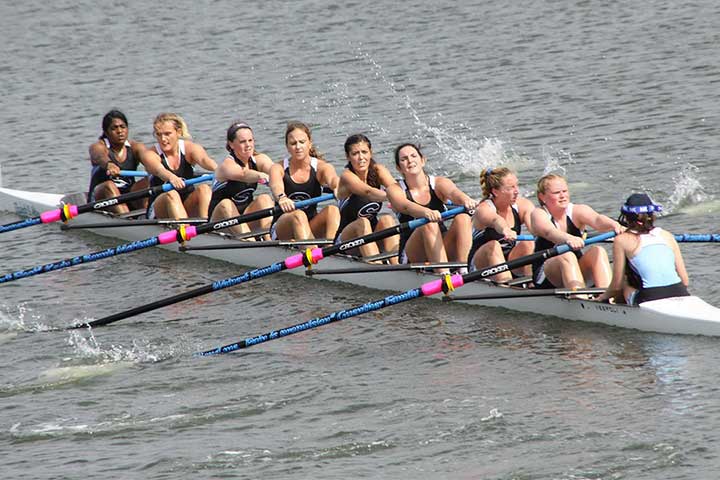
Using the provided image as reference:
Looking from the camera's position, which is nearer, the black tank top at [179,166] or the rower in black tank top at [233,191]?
the rower in black tank top at [233,191]

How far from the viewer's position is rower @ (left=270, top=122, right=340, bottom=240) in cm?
1472

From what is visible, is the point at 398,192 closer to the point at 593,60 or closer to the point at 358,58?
the point at 593,60

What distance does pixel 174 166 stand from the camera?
16.5 m

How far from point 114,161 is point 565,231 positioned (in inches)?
265

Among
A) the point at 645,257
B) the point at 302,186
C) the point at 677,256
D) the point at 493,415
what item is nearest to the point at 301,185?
the point at 302,186

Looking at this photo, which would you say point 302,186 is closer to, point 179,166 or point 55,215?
point 179,166

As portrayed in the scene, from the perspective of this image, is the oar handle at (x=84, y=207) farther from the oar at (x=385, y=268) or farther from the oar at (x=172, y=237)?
the oar at (x=385, y=268)

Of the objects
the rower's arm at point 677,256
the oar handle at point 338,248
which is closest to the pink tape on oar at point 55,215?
the oar handle at point 338,248

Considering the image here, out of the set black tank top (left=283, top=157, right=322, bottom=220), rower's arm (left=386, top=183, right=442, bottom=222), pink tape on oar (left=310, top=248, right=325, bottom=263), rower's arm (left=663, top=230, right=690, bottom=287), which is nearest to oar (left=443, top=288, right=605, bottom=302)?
rower's arm (left=663, top=230, right=690, bottom=287)

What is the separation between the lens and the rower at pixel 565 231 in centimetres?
1218

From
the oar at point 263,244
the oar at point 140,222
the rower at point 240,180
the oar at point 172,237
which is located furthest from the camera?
the oar at point 140,222

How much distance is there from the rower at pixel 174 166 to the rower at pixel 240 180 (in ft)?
1.63

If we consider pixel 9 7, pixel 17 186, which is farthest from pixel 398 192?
pixel 9 7

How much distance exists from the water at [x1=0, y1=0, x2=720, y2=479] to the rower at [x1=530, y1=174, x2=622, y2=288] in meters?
0.47
